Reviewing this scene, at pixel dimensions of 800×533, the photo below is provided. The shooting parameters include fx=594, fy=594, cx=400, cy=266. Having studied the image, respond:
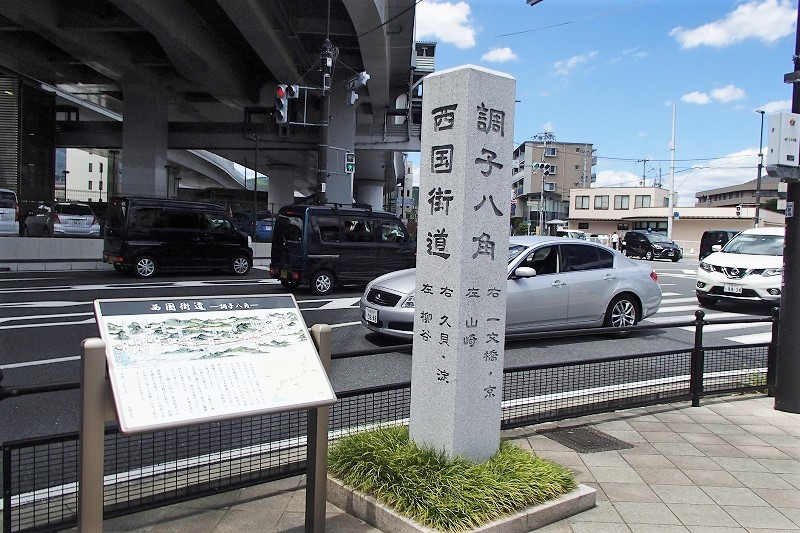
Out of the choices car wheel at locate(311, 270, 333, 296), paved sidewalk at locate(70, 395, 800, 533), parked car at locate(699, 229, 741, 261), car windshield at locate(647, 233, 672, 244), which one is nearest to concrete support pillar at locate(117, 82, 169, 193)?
car wheel at locate(311, 270, 333, 296)

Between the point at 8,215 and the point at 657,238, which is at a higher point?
the point at 657,238

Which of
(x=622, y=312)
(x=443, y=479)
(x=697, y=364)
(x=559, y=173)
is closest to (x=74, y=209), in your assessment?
(x=622, y=312)

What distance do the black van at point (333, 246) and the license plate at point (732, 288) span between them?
264 inches

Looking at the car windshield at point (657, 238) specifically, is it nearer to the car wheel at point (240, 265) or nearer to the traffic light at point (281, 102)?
the traffic light at point (281, 102)

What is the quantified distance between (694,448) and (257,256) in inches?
785

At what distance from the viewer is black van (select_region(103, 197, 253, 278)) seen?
1502 centimetres

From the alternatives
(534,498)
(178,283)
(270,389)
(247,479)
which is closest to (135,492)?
(247,479)

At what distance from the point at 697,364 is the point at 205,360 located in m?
4.74

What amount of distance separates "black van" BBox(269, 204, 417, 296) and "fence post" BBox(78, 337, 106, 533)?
10.4 m

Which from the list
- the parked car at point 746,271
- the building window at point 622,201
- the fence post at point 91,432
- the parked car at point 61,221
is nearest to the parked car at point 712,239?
the parked car at point 746,271

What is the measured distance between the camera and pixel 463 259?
3.43 metres

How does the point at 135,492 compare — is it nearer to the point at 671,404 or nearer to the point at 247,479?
the point at 247,479

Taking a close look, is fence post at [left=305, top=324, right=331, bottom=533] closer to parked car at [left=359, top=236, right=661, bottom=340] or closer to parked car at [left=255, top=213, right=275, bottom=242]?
parked car at [left=359, top=236, right=661, bottom=340]

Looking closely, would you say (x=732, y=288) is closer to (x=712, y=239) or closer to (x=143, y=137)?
(x=712, y=239)
